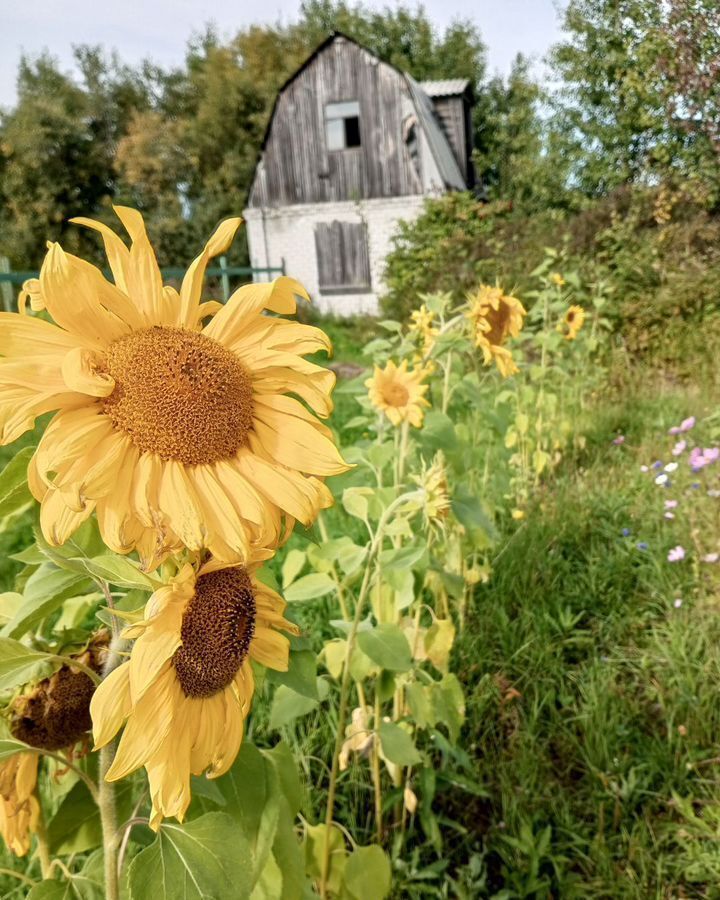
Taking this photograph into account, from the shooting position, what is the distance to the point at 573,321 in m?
3.93

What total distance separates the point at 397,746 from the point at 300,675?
0.61 meters

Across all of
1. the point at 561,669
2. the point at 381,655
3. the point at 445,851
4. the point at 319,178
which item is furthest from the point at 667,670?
the point at 319,178

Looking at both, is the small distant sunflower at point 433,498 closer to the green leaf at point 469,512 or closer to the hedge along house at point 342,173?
the green leaf at point 469,512

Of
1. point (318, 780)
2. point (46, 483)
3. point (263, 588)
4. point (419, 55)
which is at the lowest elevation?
point (318, 780)

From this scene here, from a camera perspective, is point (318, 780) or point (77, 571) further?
point (318, 780)

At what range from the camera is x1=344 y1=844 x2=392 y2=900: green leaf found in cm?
116

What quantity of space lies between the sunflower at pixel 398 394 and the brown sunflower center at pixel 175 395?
41.6 inches

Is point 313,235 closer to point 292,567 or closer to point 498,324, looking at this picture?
point 498,324

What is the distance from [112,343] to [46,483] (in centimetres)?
13

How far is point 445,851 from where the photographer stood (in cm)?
161

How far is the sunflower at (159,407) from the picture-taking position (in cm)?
57

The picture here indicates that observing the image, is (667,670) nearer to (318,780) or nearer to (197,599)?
(318,780)

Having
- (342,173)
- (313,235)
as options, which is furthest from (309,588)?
(342,173)

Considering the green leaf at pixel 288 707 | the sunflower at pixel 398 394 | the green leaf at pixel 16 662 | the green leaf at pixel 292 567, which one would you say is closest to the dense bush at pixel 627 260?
the sunflower at pixel 398 394
